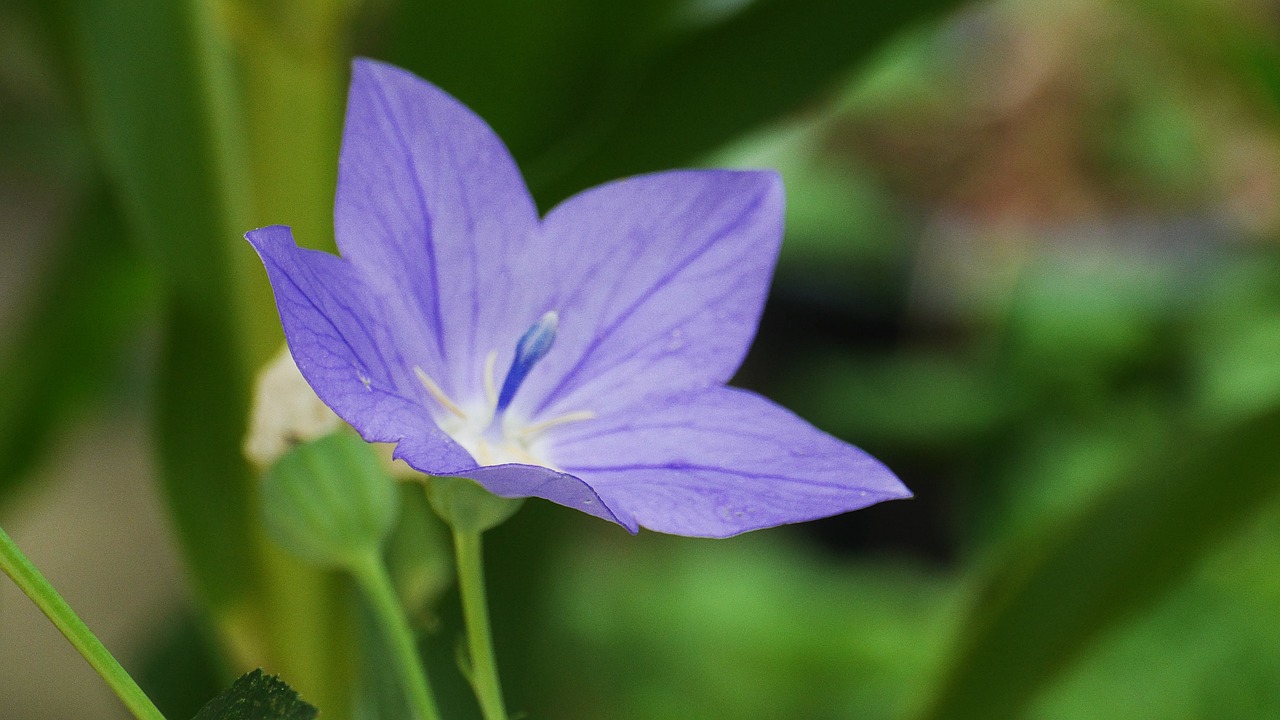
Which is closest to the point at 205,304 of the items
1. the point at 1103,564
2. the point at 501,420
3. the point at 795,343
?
the point at 501,420

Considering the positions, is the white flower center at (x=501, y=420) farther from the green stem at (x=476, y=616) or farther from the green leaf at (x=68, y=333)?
the green leaf at (x=68, y=333)

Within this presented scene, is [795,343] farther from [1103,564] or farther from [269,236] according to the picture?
[269,236]

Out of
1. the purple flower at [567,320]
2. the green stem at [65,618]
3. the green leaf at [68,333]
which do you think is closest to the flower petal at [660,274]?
the purple flower at [567,320]

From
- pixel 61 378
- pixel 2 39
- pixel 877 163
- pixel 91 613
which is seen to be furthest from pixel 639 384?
pixel 877 163

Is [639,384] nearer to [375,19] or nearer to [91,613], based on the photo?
[375,19]

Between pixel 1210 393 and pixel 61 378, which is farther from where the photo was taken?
pixel 1210 393
